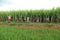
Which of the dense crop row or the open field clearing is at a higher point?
the dense crop row

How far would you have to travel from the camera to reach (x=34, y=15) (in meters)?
17.6

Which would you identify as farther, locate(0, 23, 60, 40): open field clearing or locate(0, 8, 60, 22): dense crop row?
locate(0, 8, 60, 22): dense crop row

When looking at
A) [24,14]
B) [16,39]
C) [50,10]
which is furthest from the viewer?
[24,14]

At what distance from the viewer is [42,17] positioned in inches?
682

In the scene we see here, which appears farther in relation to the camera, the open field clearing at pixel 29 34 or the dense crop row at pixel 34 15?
the dense crop row at pixel 34 15

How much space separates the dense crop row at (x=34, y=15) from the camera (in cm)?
1664

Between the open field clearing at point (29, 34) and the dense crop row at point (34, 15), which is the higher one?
the dense crop row at point (34, 15)

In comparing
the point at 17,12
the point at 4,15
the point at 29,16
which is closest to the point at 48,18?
the point at 29,16

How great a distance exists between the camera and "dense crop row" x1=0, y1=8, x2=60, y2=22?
54.6 ft

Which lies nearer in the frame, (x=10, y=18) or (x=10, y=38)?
(x=10, y=38)

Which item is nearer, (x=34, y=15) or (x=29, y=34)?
(x=29, y=34)

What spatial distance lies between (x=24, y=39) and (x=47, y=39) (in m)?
0.98

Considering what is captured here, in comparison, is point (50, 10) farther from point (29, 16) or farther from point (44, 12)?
point (29, 16)

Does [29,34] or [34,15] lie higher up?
[34,15]
